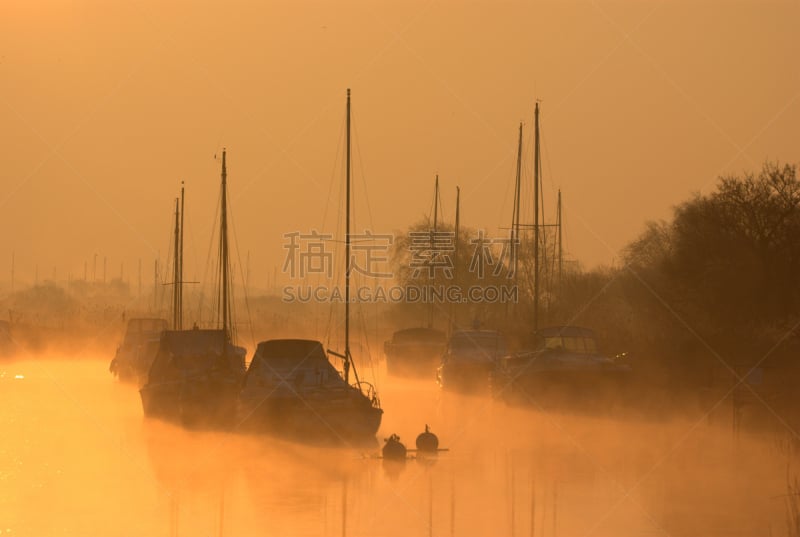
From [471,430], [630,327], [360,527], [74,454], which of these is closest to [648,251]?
[630,327]

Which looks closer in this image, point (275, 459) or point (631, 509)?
point (631, 509)

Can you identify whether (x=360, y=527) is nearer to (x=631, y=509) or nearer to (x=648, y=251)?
(x=631, y=509)

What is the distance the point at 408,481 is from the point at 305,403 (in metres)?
6.68

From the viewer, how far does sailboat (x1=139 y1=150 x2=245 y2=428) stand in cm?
4241

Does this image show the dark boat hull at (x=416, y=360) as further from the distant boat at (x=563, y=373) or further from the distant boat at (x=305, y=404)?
the distant boat at (x=305, y=404)

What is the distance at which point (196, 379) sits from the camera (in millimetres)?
43688

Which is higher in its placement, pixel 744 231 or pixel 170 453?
pixel 744 231

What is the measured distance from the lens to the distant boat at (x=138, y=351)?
206 feet

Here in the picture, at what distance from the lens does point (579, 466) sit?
3353 cm

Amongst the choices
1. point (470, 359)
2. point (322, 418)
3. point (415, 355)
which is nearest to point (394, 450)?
point (322, 418)

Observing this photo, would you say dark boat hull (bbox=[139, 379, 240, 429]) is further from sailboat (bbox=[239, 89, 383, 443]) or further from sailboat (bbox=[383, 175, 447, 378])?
sailboat (bbox=[383, 175, 447, 378])

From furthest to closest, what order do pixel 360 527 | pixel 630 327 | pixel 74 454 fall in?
1. pixel 630 327
2. pixel 74 454
3. pixel 360 527

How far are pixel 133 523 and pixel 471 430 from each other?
1772 centimetres

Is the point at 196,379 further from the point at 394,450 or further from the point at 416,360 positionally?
the point at 416,360
